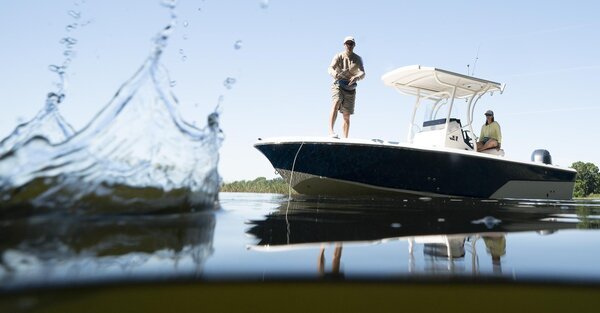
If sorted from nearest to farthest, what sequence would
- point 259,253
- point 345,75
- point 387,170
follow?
1. point 259,253
2. point 345,75
3. point 387,170

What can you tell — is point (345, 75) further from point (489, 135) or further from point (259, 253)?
point (259, 253)

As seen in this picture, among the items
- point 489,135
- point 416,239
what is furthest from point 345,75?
point 416,239

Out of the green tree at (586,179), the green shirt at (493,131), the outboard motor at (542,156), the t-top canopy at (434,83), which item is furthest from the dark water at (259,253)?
the green tree at (586,179)

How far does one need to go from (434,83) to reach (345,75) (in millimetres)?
2718

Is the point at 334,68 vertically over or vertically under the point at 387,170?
over

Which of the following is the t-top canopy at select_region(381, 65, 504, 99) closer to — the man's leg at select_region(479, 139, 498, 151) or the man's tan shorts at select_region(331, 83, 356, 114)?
the man's leg at select_region(479, 139, 498, 151)

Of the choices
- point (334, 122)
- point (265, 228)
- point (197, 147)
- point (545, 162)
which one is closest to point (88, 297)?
point (265, 228)

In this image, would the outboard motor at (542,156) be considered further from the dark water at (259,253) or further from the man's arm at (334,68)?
the dark water at (259,253)

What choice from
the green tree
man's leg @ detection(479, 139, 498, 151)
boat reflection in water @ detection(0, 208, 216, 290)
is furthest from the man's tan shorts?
the green tree

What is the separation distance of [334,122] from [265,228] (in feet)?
18.5

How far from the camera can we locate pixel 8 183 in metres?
2.34

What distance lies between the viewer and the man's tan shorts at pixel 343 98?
7922mm

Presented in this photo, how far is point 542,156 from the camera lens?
1053 centimetres

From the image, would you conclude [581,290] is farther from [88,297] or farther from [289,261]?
[88,297]
